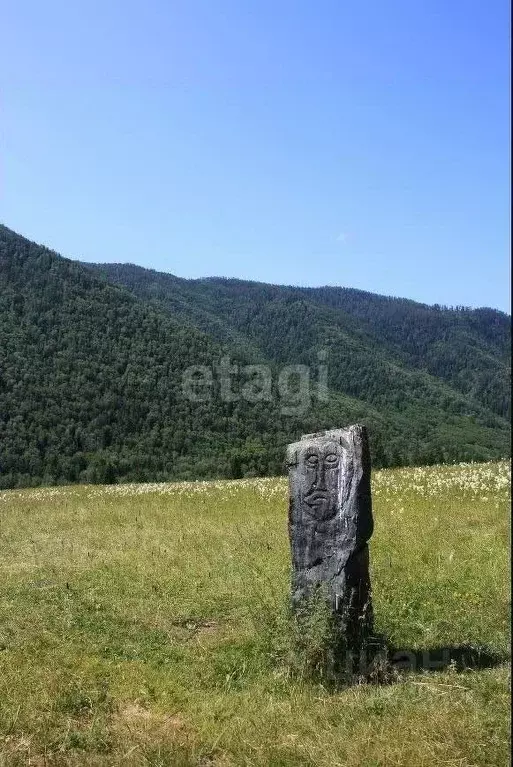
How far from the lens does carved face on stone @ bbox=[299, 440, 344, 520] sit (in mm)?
6535

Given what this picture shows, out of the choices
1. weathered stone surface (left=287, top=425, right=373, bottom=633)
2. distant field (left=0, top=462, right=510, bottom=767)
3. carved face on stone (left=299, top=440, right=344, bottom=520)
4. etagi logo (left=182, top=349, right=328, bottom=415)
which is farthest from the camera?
etagi logo (left=182, top=349, right=328, bottom=415)

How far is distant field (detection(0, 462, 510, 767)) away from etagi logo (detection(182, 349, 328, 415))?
120770 mm

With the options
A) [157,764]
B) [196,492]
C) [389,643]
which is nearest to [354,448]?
[389,643]

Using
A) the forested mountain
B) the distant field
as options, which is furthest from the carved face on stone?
the forested mountain

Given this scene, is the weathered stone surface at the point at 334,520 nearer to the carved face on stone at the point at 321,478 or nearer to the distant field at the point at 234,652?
the carved face on stone at the point at 321,478

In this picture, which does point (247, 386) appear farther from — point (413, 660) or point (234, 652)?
point (413, 660)

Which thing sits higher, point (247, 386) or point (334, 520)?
point (247, 386)

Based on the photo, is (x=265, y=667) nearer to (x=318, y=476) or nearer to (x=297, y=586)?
(x=297, y=586)

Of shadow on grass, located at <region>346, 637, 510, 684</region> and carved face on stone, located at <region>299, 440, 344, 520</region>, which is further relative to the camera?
carved face on stone, located at <region>299, 440, 344, 520</region>

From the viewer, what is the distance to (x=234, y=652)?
675 cm

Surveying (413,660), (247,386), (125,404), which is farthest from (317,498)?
(247,386)

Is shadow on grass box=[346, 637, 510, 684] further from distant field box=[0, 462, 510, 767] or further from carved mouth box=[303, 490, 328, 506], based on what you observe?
carved mouth box=[303, 490, 328, 506]

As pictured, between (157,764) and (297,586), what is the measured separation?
2345 millimetres

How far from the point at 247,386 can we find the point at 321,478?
484 feet
